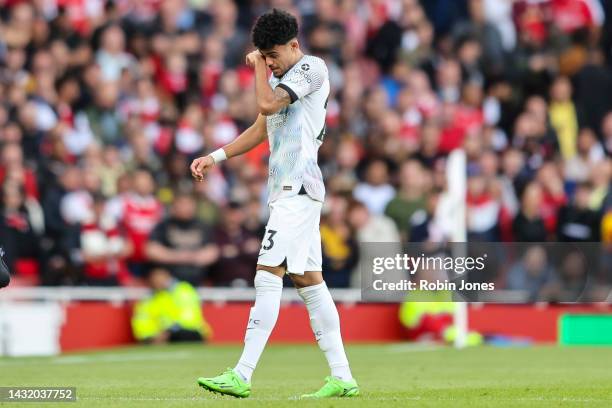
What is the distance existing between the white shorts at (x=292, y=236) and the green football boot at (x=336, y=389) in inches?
30.3

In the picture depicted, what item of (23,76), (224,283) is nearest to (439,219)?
(224,283)

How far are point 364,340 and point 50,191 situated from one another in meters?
4.56

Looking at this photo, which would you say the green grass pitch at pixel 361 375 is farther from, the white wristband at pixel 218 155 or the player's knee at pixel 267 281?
the white wristband at pixel 218 155

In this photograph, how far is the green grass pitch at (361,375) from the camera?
960cm

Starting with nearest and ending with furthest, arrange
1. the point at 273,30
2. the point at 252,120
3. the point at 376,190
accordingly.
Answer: the point at 273,30, the point at 376,190, the point at 252,120

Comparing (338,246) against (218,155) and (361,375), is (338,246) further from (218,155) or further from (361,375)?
(218,155)

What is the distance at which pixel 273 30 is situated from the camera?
959 cm

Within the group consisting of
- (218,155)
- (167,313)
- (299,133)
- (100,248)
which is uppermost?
(299,133)

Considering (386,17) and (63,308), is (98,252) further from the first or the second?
(386,17)

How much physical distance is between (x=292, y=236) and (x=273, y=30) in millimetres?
1332

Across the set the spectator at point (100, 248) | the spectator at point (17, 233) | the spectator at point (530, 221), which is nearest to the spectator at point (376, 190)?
the spectator at point (530, 221)

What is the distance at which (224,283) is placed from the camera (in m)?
19.8

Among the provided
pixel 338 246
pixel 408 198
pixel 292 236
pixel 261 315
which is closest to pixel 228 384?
pixel 261 315

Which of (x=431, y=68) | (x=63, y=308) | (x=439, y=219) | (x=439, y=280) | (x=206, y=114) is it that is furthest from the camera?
(x=431, y=68)
